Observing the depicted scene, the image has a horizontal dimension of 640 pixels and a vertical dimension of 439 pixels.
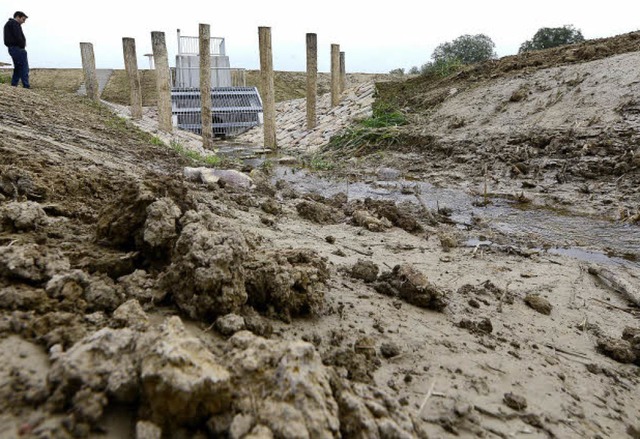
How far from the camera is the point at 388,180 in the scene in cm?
795

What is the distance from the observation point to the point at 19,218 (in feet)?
7.01

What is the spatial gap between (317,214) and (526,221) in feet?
8.12

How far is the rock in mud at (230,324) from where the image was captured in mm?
1738

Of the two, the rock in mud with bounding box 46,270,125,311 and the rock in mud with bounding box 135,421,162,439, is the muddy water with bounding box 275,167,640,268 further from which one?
the rock in mud with bounding box 135,421,162,439

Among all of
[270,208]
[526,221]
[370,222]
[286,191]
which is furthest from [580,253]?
[286,191]

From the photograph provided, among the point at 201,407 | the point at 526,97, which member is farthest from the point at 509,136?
the point at 201,407

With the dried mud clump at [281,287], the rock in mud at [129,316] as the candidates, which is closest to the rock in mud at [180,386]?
the rock in mud at [129,316]

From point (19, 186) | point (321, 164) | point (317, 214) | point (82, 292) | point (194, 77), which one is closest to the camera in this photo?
point (82, 292)

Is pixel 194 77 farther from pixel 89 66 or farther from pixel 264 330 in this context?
pixel 264 330

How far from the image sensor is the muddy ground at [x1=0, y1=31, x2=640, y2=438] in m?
1.18

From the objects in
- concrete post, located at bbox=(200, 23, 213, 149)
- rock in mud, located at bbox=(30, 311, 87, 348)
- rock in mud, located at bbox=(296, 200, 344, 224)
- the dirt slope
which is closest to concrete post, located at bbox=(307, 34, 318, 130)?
the dirt slope

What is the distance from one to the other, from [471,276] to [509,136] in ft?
18.9

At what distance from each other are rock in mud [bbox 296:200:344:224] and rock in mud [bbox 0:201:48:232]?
9.30ft

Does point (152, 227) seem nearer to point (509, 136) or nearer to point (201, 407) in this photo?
point (201, 407)
